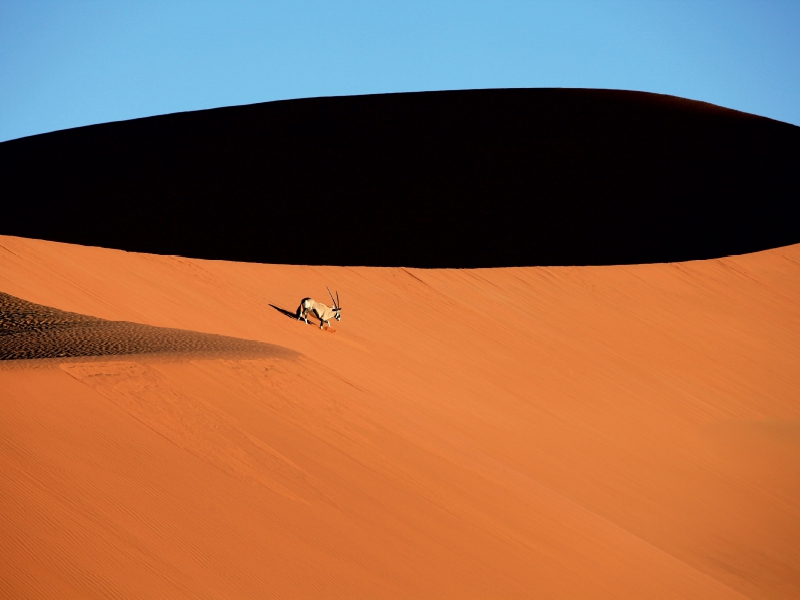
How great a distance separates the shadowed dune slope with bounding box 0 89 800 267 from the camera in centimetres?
2261

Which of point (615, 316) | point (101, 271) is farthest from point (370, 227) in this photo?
point (101, 271)

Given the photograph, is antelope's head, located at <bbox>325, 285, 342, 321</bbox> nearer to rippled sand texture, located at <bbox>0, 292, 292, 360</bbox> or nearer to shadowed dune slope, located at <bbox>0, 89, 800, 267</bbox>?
shadowed dune slope, located at <bbox>0, 89, 800, 267</bbox>

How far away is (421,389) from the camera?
12.1 metres

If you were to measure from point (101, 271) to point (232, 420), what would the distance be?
896 centimetres

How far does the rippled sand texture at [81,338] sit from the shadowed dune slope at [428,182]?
Result: 10.9 meters

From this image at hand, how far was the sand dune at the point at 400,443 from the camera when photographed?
5.23 m

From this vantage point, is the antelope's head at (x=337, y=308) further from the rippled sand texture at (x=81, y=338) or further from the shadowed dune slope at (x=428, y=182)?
the rippled sand texture at (x=81, y=338)

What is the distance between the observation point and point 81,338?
7461 mm

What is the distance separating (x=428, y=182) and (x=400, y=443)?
2063cm

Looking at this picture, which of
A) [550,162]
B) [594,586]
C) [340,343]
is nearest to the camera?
[594,586]

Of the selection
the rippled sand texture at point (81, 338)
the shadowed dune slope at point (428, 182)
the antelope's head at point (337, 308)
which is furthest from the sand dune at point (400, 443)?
the shadowed dune slope at point (428, 182)

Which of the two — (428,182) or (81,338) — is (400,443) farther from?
(428,182)

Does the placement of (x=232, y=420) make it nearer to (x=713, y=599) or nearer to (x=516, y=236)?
(x=713, y=599)

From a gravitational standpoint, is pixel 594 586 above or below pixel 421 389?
below
